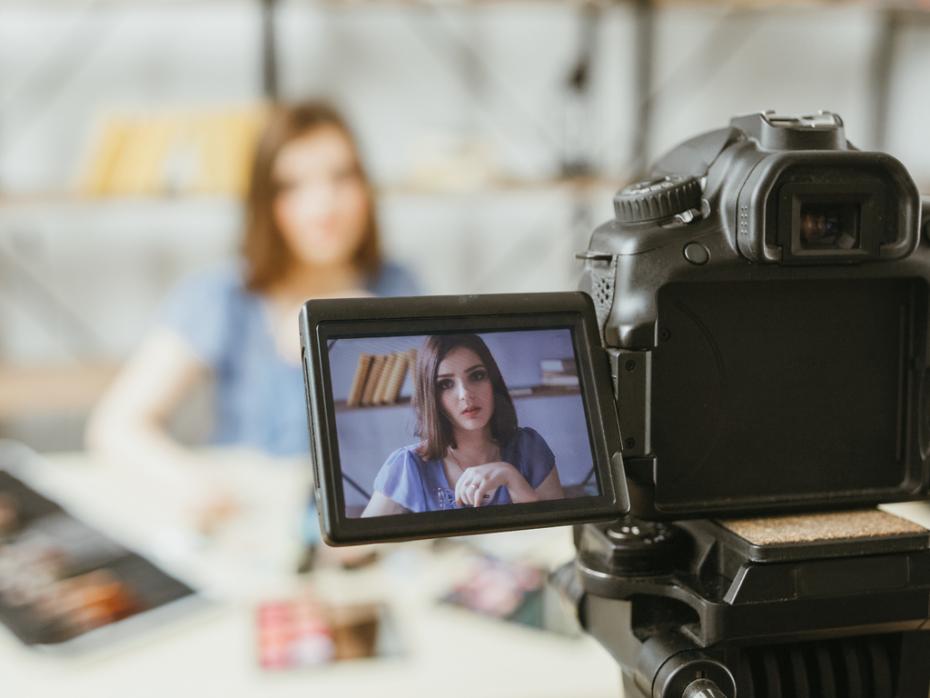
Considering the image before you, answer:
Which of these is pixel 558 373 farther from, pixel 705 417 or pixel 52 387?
pixel 52 387

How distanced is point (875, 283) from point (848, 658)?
22 centimetres

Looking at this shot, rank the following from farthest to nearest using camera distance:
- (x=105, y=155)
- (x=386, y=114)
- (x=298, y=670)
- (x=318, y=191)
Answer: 1. (x=386, y=114)
2. (x=105, y=155)
3. (x=318, y=191)
4. (x=298, y=670)

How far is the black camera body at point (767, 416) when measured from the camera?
49 cm

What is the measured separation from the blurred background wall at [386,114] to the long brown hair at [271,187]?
32 centimetres

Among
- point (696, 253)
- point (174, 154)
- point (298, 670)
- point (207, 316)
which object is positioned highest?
point (174, 154)

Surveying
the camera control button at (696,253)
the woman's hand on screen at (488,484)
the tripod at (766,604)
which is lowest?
the tripod at (766,604)

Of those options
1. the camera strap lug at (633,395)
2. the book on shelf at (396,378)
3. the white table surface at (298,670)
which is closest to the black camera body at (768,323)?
the camera strap lug at (633,395)

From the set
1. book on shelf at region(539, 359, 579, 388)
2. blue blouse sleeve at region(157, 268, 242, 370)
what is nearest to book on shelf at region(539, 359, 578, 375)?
book on shelf at region(539, 359, 579, 388)

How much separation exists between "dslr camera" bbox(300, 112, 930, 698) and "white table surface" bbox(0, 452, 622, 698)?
382 mm

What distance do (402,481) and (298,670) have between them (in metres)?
0.50

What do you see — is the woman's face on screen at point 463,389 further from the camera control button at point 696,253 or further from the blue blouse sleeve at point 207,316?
the blue blouse sleeve at point 207,316

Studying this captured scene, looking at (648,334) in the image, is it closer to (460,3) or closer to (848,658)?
(848,658)

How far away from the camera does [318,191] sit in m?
1.61

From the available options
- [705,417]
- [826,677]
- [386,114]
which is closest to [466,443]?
[705,417]
